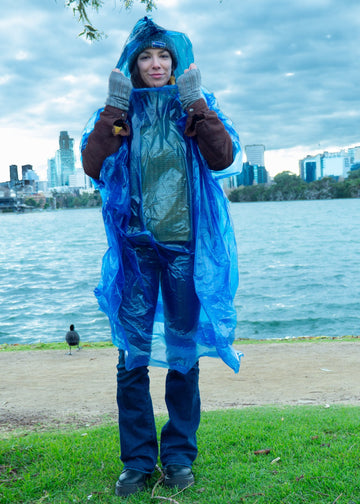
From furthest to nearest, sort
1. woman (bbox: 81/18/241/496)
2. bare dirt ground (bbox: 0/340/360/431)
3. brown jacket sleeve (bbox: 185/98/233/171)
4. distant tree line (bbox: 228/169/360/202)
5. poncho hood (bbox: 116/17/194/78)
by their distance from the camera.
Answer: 1. distant tree line (bbox: 228/169/360/202)
2. bare dirt ground (bbox: 0/340/360/431)
3. poncho hood (bbox: 116/17/194/78)
4. woman (bbox: 81/18/241/496)
5. brown jacket sleeve (bbox: 185/98/233/171)

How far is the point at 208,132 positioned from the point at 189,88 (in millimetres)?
272

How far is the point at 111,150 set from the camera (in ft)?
9.36

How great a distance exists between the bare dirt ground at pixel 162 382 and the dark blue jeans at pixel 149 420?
6.37ft

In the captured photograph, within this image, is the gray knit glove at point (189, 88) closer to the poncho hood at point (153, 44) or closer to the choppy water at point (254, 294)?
the poncho hood at point (153, 44)

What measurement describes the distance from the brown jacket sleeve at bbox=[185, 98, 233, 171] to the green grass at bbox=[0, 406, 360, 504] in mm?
1806

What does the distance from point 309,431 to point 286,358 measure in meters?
4.63

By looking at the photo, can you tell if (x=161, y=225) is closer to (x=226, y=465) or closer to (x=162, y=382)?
(x=226, y=465)

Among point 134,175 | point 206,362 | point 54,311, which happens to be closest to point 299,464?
point 134,175

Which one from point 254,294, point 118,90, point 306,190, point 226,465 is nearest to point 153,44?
point 118,90

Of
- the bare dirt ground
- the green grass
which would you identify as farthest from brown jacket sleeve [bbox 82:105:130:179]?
the bare dirt ground

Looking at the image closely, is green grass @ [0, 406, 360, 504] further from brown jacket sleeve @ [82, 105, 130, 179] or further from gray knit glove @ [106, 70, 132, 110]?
gray knit glove @ [106, 70, 132, 110]

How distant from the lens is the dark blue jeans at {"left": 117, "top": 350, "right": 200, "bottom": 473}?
2939mm

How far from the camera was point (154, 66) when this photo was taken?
117 inches

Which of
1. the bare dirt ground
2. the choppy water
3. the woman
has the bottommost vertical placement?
the choppy water
